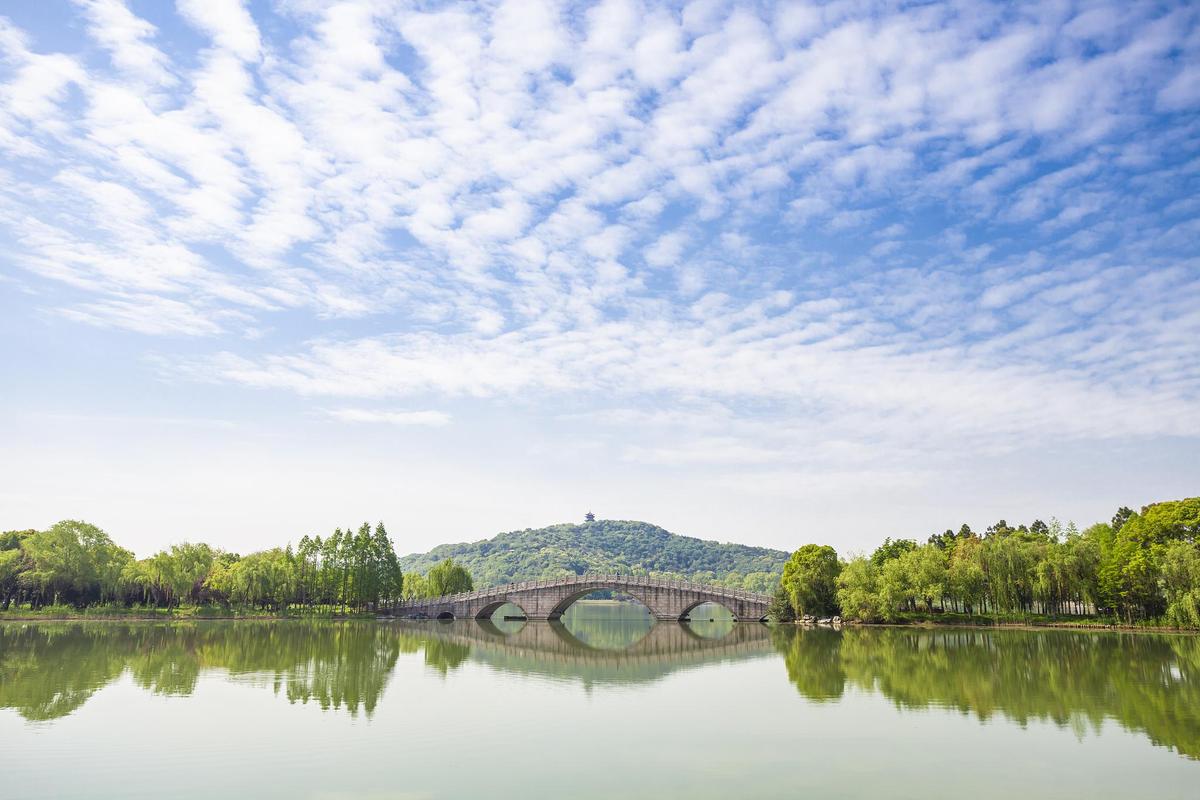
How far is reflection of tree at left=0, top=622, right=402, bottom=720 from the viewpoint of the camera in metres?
22.0

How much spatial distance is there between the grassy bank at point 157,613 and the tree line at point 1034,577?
1541 inches

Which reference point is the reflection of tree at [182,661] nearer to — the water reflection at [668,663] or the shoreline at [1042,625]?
the water reflection at [668,663]

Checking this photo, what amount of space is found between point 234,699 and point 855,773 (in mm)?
16731

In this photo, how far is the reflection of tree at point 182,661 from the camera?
22.0 meters

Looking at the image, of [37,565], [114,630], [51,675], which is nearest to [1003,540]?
[51,675]

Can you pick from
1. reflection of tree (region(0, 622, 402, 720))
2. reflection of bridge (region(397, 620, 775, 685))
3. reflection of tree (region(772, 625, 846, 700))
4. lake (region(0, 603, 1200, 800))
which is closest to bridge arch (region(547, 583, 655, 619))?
reflection of bridge (region(397, 620, 775, 685))

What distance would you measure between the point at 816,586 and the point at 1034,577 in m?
14.3

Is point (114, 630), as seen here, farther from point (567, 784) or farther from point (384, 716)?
point (567, 784)

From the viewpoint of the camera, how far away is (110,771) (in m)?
13.8

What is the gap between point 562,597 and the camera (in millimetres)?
71000

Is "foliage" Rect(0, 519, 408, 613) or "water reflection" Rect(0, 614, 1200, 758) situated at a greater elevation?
"foliage" Rect(0, 519, 408, 613)

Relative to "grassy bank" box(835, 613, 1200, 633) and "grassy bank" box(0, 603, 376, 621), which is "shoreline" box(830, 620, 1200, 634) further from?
"grassy bank" box(0, 603, 376, 621)

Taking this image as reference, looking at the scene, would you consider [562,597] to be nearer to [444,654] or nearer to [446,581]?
[446,581]

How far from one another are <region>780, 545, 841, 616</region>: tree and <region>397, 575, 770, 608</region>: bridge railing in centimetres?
484
